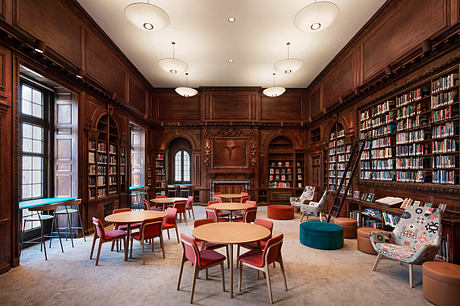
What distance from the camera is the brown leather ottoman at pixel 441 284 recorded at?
8.55 ft

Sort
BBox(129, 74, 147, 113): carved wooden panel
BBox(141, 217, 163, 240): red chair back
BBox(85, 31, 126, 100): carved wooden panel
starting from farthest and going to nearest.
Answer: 1. BBox(129, 74, 147, 113): carved wooden panel
2. BBox(85, 31, 126, 100): carved wooden panel
3. BBox(141, 217, 163, 240): red chair back

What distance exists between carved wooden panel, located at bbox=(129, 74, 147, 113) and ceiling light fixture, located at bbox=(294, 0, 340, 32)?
6271 millimetres

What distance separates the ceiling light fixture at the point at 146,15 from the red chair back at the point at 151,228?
367cm

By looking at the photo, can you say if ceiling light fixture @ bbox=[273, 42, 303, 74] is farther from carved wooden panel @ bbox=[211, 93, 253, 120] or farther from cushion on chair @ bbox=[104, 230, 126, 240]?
cushion on chair @ bbox=[104, 230, 126, 240]

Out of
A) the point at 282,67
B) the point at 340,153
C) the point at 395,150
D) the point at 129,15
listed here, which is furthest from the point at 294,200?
the point at 129,15

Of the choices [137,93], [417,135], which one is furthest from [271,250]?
[137,93]

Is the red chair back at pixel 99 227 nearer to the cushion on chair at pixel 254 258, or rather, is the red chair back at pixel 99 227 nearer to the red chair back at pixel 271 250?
the cushion on chair at pixel 254 258

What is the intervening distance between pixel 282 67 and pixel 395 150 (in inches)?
140

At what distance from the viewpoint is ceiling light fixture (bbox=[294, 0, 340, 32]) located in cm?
411

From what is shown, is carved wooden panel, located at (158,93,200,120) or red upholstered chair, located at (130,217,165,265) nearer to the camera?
red upholstered chair, located at (130,217,165,265)

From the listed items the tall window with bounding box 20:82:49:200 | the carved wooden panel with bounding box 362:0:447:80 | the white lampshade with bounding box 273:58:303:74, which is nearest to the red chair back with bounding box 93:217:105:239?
the tall window with bounding box 20:82:49:200

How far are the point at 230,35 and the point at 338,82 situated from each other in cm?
396

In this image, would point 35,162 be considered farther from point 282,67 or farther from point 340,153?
point 340,153

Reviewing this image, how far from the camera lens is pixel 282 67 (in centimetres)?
660
